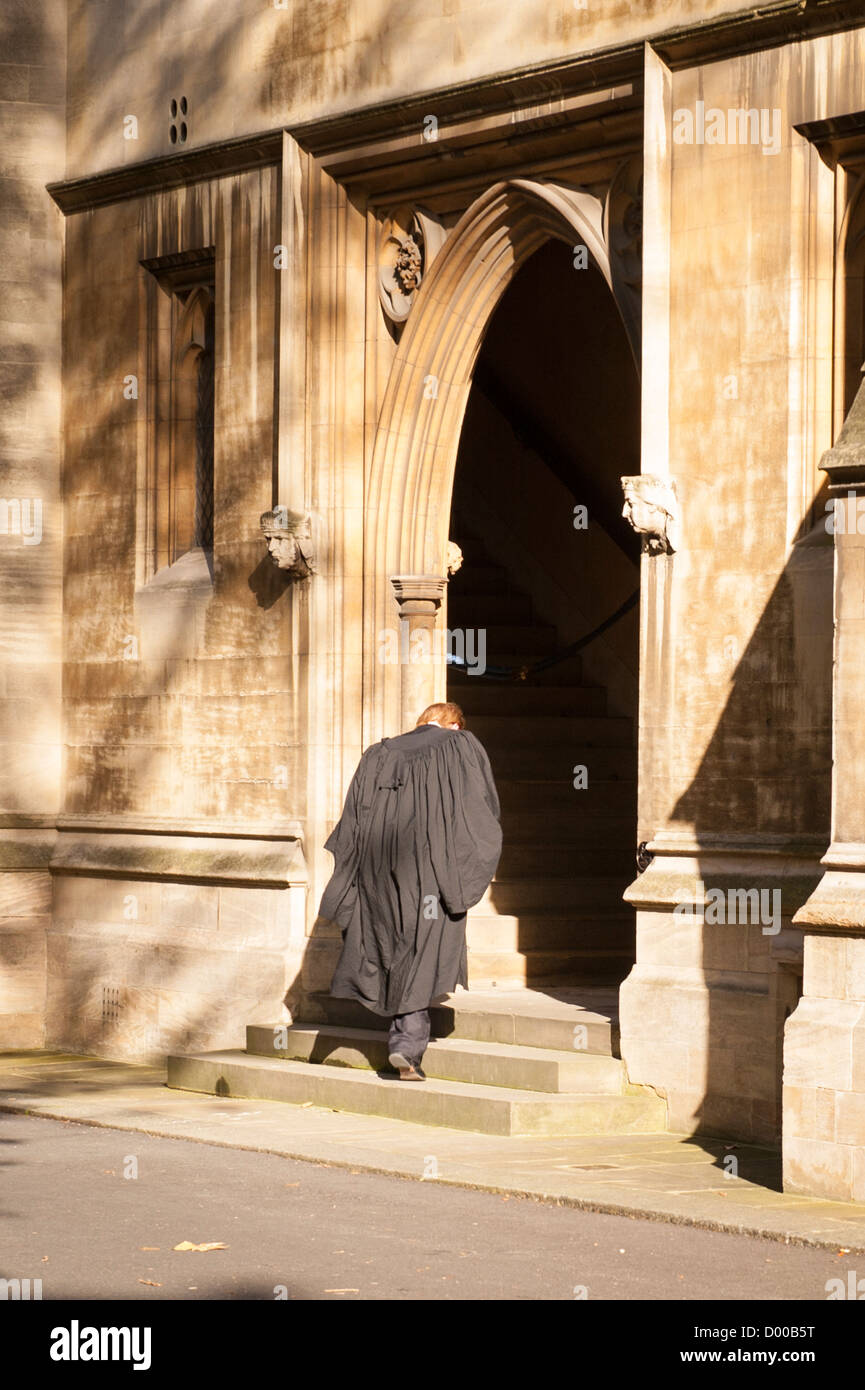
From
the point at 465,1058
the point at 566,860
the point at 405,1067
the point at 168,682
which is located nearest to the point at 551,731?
the point at 566,860

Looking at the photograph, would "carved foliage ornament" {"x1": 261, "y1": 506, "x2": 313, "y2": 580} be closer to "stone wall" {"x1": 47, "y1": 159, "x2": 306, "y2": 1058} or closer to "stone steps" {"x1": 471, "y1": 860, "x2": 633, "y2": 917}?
"stone wall" {"x1": 47, "y1": 159, "x2": 306, "y2": 1058}

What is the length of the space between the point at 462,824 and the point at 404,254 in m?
3.66

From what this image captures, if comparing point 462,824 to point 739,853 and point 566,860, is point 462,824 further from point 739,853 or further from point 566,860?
point 566,860

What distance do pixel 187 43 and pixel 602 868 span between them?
18.6 ft

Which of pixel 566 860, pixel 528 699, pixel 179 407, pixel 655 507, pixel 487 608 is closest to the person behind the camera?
pixel 655 507

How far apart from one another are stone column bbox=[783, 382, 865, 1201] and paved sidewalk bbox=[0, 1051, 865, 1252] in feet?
0.67

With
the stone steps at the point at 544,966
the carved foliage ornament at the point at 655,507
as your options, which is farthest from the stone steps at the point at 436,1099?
the carved foliage ornament at the point at 655,507

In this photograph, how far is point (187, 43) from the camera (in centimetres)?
1456

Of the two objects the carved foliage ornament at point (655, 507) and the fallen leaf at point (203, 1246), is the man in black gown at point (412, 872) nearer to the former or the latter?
the carved foliage ornament at point (655, 507)

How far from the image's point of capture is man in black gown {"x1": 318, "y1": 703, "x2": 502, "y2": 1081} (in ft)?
37.5

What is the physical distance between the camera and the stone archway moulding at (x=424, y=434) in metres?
13.2

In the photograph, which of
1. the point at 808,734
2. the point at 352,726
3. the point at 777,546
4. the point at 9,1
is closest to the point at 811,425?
the point at 777,546

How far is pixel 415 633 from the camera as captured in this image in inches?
526

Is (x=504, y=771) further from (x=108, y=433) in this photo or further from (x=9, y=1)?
(x=9, y=1)
